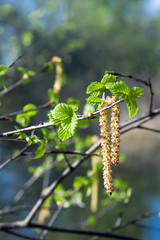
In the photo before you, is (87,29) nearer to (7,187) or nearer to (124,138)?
(124,138)

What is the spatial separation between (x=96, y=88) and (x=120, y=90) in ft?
0.15

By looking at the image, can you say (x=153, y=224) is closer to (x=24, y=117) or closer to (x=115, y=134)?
(x=24, y=117)

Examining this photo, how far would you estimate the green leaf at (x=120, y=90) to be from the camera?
0.43m

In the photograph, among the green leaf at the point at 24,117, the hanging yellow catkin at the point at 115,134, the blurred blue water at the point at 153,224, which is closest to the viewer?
the hanging yellow catkin at the point at 115,134

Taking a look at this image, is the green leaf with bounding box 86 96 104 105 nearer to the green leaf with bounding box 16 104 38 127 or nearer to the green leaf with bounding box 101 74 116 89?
the green leaf with bounding box 101 74 116 89

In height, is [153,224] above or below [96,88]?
below

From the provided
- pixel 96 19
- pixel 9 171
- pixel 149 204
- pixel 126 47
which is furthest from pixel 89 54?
pixel 149 204

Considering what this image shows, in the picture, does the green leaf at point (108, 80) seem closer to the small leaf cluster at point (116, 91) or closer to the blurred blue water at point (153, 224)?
the small leaf cluster at point (116, 91)

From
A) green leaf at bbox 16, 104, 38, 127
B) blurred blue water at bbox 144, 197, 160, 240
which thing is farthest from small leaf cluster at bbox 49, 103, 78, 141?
blurred blue water at bbox 144, 197, 160, 240

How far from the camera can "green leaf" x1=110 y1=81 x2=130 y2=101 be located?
16.9 inches

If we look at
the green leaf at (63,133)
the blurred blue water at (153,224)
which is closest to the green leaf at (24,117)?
the green leaf at (63,133)

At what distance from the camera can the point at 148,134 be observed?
7.30m

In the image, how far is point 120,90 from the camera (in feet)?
1.42

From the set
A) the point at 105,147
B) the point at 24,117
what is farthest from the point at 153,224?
the point at 105,147
